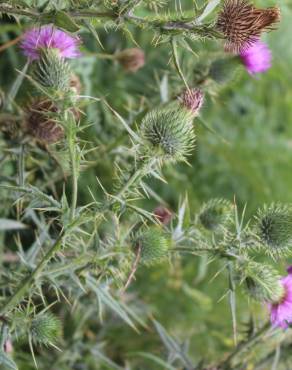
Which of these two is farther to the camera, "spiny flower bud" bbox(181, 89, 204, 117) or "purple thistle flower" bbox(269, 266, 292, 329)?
"purple thistle flower" bbox(269, 266, 292, 329)

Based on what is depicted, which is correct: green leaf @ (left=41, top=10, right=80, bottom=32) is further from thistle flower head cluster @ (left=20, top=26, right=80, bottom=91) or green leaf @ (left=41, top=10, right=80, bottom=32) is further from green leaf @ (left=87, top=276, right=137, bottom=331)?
green leaf @ (left=87, top=276, right=137, bottom=331)

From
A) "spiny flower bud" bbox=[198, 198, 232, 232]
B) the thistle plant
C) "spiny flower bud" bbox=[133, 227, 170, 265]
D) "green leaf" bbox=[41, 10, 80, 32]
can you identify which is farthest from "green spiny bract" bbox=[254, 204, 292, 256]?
"green leaf" bbox=[41, 10, 80, 32]

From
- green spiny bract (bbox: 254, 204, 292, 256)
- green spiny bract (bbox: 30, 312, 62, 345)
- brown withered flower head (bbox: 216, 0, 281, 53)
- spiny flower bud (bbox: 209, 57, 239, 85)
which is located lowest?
green spiny bract (bbox: 30, 312, 62, 345)

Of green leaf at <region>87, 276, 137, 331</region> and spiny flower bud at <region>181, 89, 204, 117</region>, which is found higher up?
spiny flower bud at <region>181, 89, 204, 117</region>

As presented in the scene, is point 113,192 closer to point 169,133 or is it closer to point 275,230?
point 169,133

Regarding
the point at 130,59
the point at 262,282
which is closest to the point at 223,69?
the point at 130,59

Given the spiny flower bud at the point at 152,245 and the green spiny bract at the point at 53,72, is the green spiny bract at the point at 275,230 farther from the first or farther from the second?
the green spiny bract at the point at 53,72

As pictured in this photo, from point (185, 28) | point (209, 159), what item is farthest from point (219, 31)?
point (209, 159)
